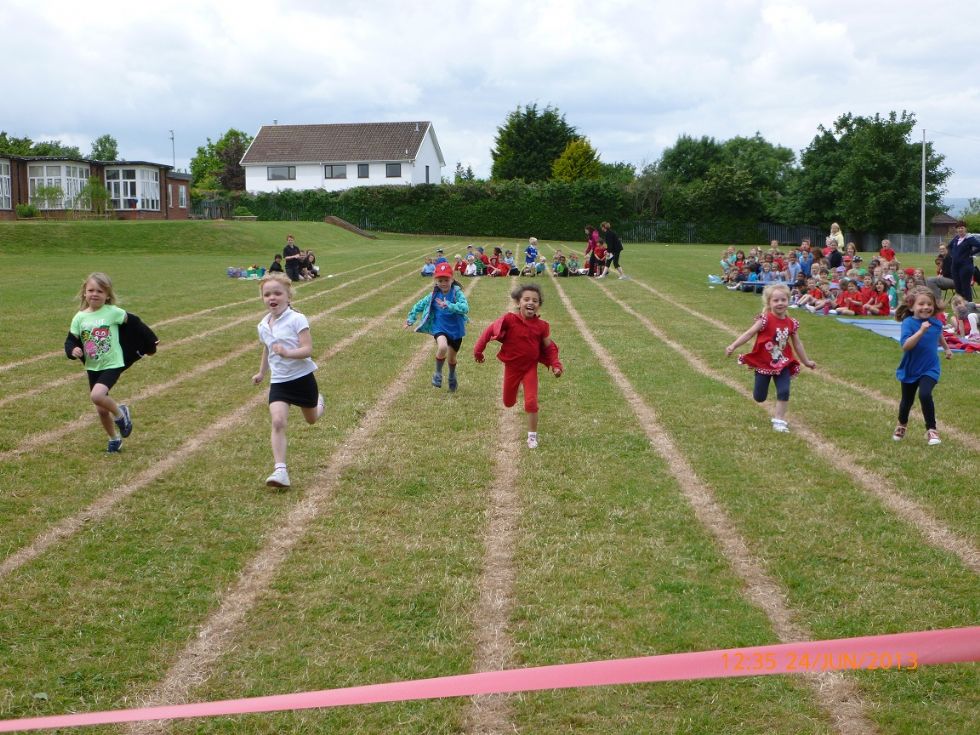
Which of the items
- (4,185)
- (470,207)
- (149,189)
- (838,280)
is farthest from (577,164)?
(838,280)

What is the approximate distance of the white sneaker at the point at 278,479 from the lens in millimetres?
7266

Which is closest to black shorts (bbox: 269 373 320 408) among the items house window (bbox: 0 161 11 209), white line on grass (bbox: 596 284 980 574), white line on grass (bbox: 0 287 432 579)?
white line on grass (bbox: 0 287 432 579)

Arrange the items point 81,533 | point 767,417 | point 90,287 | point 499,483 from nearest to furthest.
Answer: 1. point 81,533
2. point 499,483
3. point 90,287
4. point 767,417

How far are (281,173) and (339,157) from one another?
16.1 ft

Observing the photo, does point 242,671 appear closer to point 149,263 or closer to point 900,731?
point 900,731

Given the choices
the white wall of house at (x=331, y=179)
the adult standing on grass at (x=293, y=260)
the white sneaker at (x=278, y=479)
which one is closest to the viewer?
the white sneaker at (x=278, y=479)

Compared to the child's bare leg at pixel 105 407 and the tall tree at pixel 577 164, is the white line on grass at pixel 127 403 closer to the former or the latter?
the child's bare leg at pixel 105 407

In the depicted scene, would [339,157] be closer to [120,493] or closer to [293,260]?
[293,260]

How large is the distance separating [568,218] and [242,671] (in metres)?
58.9

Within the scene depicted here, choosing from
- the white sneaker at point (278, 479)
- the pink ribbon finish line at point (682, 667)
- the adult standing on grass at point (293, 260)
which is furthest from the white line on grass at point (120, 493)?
the adult standing on grass at point (293, 260)

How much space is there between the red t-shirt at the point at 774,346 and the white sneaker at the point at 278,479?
15.8 feet

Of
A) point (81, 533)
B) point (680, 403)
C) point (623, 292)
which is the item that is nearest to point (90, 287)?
point (81, 533)

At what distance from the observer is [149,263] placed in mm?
33938

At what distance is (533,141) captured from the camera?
82000mm
